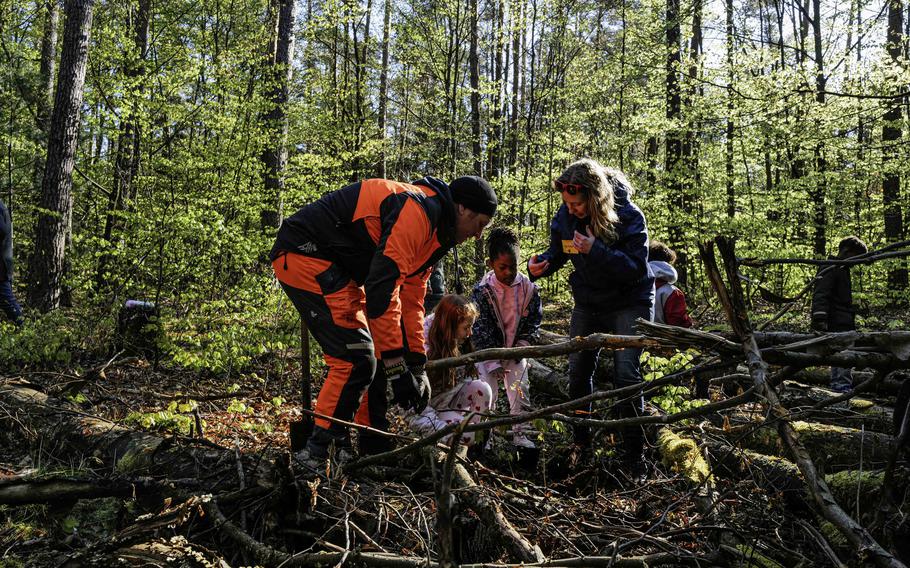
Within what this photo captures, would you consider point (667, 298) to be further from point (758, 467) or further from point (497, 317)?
point (758, 467)

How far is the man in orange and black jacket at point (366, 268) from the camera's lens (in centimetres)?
315

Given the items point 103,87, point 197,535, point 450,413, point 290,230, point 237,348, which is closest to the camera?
point 197,535

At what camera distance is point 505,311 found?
4574 mm

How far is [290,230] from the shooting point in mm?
3404

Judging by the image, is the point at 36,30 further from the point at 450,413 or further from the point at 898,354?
the point at 898,354

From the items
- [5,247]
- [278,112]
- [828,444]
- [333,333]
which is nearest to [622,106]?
[278,112]

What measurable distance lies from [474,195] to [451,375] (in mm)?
1337

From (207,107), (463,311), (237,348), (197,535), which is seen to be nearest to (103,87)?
(207,107)

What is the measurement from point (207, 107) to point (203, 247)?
2.13 metres

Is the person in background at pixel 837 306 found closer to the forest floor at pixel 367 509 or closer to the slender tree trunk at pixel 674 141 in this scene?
the forest floor at pixel 367 509

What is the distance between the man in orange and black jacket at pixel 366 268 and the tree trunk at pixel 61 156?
22.1ft

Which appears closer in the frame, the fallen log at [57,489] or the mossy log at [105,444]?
the fallen log at [57,489]

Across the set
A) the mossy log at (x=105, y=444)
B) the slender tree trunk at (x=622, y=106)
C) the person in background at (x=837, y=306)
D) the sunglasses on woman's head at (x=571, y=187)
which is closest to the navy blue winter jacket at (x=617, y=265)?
the sunglasses on woman's head at (x=571, y=187)

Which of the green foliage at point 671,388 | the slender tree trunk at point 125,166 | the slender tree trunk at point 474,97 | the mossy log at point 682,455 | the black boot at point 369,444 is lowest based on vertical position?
the mossy log at point 682,455
